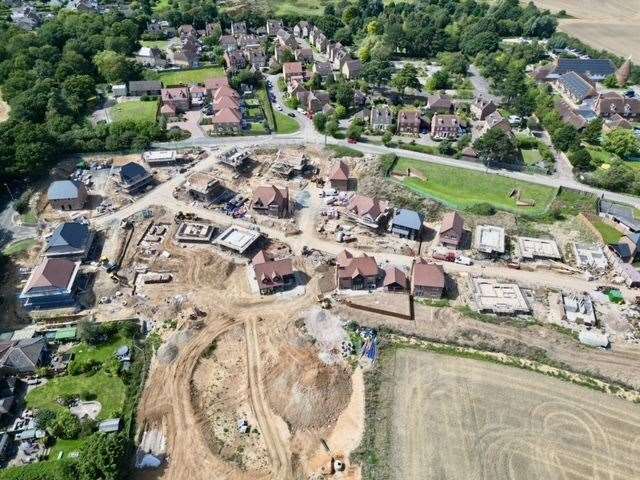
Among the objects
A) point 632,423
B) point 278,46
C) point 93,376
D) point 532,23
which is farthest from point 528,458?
point 532,23

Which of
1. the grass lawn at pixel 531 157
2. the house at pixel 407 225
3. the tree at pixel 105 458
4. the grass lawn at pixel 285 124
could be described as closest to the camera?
the tree at pixel 105 458

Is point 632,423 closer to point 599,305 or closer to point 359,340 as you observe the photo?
point 599,305

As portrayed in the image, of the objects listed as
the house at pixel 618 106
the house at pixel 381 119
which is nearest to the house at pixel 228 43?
the house at pixel 381 119

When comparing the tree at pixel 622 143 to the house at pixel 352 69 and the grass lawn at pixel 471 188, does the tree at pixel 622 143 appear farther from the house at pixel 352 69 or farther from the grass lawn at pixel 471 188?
the house at pixel 352 69

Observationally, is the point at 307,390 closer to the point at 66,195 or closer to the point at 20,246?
the point at 20,246

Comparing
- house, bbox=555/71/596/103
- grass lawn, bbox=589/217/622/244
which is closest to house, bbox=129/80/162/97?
grass lawn, bbox=589/217/622/244

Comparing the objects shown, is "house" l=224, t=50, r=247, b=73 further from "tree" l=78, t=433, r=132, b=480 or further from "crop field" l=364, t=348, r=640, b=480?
"tree" l=78, t=433, r=132, b=480

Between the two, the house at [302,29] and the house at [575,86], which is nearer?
the house at [575,86]
